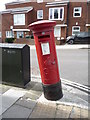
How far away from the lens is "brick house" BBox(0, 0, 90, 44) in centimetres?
2158

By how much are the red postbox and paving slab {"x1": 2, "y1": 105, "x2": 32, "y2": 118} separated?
2.23ft

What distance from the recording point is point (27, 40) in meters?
20.3

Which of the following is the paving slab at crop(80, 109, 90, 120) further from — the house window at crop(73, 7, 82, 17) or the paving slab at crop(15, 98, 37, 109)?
the house window at crop(73, 7, 82, 17)

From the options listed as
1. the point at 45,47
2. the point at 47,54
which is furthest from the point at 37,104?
the point at 45,47

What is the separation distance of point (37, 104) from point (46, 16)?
71.6ft

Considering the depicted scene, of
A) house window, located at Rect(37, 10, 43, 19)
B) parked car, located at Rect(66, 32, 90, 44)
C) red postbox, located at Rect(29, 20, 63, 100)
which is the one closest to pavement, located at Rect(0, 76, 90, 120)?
red postbox, located at Rect(29, 20, 63, 100)

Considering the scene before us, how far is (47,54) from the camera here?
310 centimetres

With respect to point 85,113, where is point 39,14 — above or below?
above

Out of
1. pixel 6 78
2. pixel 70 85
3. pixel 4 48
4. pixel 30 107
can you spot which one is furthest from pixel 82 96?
pixel 4 48

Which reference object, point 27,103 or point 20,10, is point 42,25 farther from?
point 20,10

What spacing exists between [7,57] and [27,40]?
16.7 m

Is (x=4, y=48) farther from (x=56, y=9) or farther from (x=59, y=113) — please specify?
(x=56, y=9)

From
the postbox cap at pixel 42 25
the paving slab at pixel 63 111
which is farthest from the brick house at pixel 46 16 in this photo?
the paving slab at pixel 63 111

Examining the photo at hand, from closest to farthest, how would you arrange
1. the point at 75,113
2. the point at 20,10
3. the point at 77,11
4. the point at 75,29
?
the point at 75,113 < the point at 77,11 < the point at 75,29 < the point at 20,10
